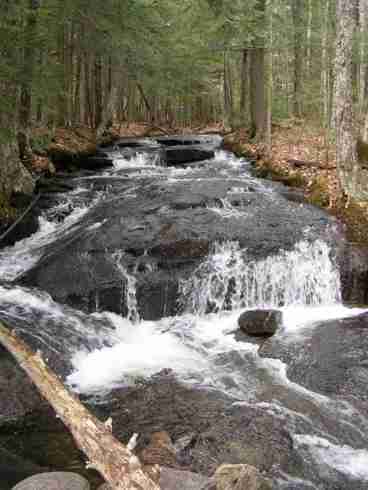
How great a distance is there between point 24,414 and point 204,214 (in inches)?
278

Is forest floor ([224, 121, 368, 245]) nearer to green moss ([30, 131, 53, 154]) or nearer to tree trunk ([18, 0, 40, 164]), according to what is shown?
green moss ([30, 131, 53, 154])

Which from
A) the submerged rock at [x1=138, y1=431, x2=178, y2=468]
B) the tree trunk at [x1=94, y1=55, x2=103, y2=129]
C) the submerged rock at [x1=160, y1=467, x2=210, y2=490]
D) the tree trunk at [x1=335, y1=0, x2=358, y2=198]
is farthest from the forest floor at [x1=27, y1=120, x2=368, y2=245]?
Result: the submerged rock at [x1=160, y1=467, x2=210, y2=490]

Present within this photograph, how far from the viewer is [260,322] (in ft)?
28.7

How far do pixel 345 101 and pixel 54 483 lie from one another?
11.0 metres

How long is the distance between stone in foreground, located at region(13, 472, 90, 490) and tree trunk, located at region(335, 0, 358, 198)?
974 centimetres

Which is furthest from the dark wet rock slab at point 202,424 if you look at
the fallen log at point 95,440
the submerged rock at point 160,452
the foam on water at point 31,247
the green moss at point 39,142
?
the green moss at point 39,142

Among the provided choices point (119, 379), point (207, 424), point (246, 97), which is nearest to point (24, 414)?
point (119, 379)

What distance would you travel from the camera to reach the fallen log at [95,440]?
376 centimetres

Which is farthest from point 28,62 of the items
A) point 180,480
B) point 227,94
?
point 227,94

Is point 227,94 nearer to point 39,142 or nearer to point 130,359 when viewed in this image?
point 39,142

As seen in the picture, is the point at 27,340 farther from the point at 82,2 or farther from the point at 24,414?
the point at 82,2

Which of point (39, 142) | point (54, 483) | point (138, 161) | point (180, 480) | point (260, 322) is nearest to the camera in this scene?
point (54, 483)

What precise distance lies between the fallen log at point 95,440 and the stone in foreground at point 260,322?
426 cm

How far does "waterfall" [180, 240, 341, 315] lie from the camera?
9.88 metres
